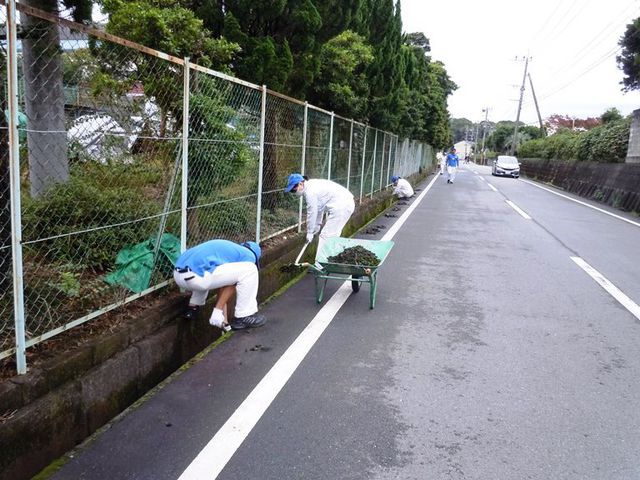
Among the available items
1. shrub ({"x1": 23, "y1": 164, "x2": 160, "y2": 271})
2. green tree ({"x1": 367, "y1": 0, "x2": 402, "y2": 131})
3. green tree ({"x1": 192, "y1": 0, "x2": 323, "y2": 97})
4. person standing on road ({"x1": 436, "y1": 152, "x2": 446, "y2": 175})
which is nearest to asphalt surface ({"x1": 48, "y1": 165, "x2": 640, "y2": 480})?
shrub ({"x1": 23, "y1": 164, "x2": 160, "y2": 271})

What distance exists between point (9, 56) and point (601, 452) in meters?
3.93

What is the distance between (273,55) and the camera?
7.50 m

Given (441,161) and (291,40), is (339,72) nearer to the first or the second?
(291,40)

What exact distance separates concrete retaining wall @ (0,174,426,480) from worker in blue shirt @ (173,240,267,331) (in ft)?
0.81

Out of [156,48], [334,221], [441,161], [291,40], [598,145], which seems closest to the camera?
[156,48]

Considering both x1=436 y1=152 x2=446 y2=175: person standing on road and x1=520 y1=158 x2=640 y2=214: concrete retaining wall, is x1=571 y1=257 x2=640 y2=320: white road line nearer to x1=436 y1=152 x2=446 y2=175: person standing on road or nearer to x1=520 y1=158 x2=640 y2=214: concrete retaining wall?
x1=520 y1=158 x2=640 y2=214: concrete retaining wall

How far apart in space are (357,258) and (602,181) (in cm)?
2104

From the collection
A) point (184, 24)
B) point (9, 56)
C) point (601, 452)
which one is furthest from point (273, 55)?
point (601, 452)

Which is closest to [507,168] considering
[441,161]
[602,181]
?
[441,161]

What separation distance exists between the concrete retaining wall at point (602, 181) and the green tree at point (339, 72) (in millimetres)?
11892

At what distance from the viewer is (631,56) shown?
24938 mm

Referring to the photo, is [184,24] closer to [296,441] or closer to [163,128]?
[163,128]

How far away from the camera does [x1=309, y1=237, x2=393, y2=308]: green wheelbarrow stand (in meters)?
5.90

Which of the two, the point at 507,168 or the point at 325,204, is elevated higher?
the point at 507,168
